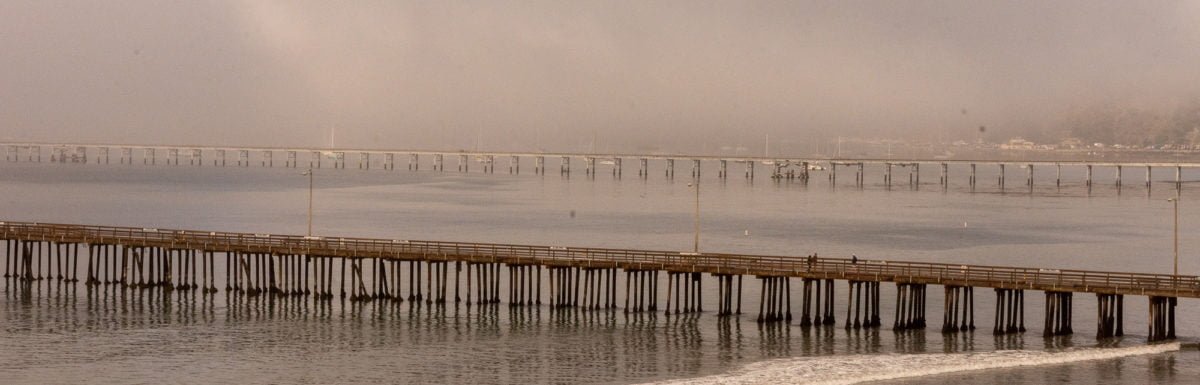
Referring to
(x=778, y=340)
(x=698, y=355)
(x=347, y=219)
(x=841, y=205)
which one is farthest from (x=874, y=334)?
(x=841, y=205)

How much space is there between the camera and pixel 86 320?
183 feet

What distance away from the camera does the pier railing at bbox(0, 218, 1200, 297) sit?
50.8 metres

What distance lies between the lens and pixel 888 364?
47.1 metres

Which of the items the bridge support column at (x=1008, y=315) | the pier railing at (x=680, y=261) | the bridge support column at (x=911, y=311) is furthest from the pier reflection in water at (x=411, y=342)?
the pier railing at (x=680, y=261)

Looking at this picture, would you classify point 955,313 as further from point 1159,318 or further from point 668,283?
point 668,283

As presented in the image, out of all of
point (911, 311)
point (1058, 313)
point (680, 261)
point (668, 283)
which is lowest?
point (911, 311)

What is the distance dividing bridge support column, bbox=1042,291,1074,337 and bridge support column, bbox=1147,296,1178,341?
9.30 ft

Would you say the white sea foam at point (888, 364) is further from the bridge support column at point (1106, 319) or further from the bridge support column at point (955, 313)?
the bridge support column at point (955, 313)

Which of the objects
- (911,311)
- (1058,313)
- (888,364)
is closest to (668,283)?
(911,311)

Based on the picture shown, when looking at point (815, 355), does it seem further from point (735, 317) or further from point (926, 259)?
point (926, 259)

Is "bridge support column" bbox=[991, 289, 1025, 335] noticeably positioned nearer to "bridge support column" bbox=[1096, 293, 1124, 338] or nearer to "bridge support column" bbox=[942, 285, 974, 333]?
"bridge support column" bbox=[942, 285, 974, 333]

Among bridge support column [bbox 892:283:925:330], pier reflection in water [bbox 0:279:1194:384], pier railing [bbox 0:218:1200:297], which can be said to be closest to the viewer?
pier reflection in water [bbox 0:279:1194:384]

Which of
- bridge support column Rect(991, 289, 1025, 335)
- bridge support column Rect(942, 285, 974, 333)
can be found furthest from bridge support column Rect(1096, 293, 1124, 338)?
bridge support column Rect(942, 285, 974, 333)

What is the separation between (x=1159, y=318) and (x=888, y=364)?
11.0 meters
